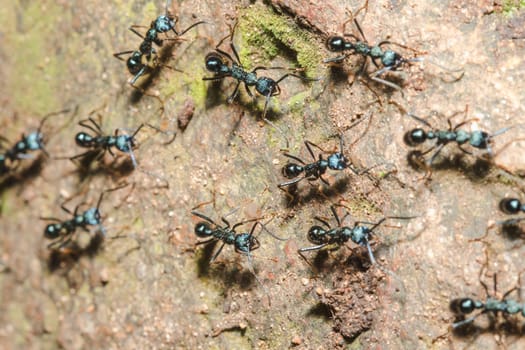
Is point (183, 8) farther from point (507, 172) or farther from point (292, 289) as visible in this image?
point (507, 172)

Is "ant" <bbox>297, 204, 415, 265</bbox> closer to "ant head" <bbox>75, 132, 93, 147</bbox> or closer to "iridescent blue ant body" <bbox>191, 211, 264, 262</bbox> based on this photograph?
"iridescent blue ant body" <bbox>191, 211, 264, 262</bbox>

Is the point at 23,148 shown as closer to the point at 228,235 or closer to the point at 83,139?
the point at 83,139

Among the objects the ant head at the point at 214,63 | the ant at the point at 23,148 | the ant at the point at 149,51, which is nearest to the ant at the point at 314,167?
the ant head at the point at 214,63

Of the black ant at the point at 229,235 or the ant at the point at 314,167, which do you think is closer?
the ant at the point at 314,167

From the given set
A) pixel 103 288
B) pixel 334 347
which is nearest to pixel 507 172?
pixel 334 347

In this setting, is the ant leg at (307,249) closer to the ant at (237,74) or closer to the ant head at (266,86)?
the ant at (237,74)

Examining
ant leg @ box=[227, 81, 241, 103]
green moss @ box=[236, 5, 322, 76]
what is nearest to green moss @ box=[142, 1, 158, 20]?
green moss @ box=[236, 5, 322, 76]
